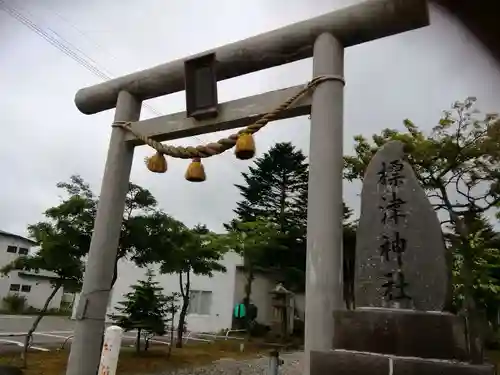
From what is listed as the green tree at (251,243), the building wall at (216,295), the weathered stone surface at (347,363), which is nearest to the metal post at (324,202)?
the weathered stone surface at (347,363)


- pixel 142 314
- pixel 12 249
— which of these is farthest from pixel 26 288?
pixel 142 314

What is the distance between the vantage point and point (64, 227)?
7414mm

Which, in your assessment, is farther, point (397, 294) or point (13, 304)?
point (13, 304)

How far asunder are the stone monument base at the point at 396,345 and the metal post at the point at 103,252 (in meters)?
2.02

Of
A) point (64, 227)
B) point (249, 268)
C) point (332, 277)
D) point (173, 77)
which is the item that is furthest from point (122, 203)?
point (249, 268)

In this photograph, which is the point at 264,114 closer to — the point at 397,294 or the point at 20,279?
the point at 397,294

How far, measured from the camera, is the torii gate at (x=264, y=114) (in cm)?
255

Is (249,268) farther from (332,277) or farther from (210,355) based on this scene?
(332,277)

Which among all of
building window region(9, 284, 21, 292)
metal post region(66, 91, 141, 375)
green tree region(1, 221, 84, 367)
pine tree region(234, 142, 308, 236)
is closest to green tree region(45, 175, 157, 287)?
green tree region(1, 221, 84, 367)

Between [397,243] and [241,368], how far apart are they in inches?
309

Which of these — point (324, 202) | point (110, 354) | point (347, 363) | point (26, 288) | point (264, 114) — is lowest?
point (110, 354)

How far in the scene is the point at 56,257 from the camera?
7.29m

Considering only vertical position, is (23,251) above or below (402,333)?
above

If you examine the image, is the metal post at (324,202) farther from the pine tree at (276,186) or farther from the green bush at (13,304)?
the green bush at (13,304)
